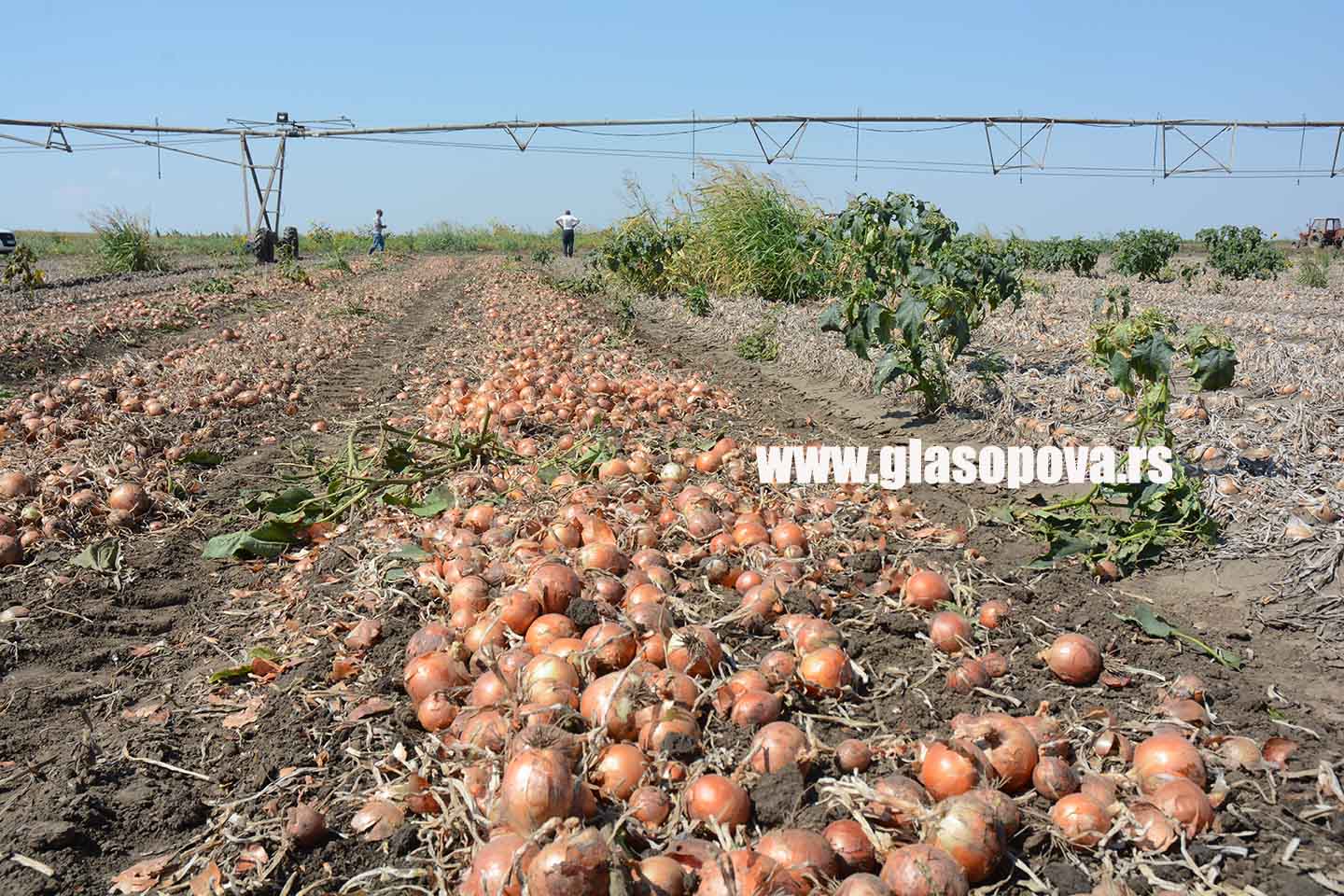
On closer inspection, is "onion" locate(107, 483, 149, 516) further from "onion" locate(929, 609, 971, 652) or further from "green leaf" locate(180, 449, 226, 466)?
"onion" locate(929, 609, 971, 652)

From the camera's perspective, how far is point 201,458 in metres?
5.03

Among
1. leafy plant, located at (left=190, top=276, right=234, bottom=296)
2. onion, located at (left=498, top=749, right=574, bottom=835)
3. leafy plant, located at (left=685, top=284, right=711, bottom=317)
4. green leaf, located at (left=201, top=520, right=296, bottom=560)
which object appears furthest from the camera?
leafy plant, located at (left=190, top=276, right=234, bottom=296)

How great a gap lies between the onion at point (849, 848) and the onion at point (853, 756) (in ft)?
0.78

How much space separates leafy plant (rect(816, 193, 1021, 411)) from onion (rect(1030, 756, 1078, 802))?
143 inches

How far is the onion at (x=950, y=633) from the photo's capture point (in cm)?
254

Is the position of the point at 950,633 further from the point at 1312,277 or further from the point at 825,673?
the point at 1312,277

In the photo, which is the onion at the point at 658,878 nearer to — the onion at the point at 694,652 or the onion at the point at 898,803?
the onion at the point at 898,803

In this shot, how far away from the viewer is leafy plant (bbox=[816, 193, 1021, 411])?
548cm

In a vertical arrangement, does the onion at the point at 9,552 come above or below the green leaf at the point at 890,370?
below

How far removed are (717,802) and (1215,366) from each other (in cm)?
305

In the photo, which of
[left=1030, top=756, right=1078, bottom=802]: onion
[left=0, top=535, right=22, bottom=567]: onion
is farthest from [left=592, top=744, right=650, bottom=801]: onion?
[left=0, top=535, right=22, bottom=567]: onion

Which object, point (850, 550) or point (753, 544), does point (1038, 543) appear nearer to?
point (850, 550)

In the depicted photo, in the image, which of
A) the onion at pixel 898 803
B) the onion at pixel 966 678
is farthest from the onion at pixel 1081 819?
the onion at pixel 966 678

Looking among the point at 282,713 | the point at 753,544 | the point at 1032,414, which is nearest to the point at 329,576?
the point at 282,713
